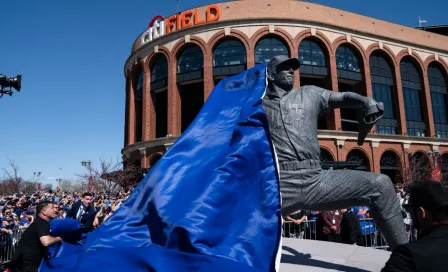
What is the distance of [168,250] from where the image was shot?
240 cm

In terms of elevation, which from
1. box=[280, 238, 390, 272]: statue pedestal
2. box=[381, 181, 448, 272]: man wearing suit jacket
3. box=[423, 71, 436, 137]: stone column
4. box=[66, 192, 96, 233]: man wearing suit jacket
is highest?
box=[423, 71, 436, 137]: stone column

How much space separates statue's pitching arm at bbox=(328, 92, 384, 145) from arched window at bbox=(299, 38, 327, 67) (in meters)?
24.9

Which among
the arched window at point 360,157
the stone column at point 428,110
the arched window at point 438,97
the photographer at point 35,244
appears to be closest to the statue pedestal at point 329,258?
the photographer at point 35,244

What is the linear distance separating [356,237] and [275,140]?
5621 millimetres

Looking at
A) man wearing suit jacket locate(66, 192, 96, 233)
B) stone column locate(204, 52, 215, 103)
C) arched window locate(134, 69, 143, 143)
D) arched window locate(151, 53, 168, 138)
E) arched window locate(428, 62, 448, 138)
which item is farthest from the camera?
arched window locate(134, 69, 143, 143)

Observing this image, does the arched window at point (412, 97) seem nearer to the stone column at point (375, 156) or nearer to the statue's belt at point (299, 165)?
the stone column at point (375, 156)

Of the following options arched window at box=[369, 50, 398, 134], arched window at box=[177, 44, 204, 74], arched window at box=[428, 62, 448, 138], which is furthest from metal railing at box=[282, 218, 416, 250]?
arched window at box=[428, 62, 448, 138]

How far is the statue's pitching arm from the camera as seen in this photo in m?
3.13

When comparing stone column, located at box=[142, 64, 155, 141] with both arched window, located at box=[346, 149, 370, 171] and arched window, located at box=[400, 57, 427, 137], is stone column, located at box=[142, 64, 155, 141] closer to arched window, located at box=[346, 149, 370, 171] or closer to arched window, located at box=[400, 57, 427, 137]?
arched window, located at box=[346, 149, 370, 171]

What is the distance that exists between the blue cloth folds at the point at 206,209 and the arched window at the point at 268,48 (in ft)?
79.2

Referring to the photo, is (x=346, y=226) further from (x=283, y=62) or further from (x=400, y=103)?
(x=400, y=103)

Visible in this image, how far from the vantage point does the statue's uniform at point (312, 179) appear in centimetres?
305

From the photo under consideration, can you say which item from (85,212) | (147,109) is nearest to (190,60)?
(147,109)

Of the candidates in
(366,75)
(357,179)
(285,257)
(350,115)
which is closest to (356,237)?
(285,257)
